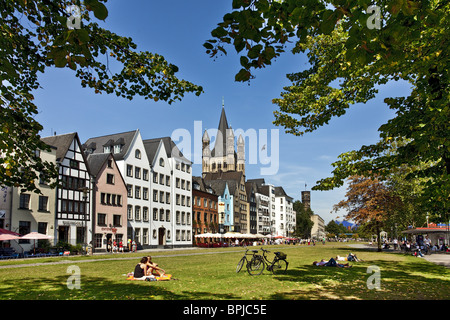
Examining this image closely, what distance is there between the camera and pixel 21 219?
36000mm

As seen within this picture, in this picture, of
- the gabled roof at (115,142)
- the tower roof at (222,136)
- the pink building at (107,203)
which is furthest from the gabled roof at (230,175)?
the pink building at (107,203)

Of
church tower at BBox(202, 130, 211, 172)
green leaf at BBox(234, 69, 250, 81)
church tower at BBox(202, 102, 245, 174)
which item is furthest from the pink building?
church tower at BBox(202, 130, 211, 172)

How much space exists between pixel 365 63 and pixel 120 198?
160 feet

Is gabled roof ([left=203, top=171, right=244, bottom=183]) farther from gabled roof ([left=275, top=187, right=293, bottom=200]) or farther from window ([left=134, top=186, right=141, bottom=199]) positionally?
window ([left=134, top=186, right=141, bottom=199])

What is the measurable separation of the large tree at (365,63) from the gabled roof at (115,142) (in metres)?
41.8

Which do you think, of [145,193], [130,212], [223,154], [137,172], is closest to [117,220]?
[130,212]

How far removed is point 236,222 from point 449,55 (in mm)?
85523

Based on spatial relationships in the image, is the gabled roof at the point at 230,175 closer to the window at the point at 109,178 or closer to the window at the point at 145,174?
the window at the point at 145,174

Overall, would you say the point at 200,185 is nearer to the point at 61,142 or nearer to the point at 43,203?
the point at 61,142

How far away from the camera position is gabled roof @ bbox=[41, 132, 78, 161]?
41969mm

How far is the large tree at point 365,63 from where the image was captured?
4.61 m

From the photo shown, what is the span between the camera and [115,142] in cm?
5462

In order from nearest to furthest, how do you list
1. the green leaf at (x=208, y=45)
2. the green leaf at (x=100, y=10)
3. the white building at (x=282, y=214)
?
the green leaf at (x=100, y=10)
the green leaf at (x=208, y=45)
the white building at (x=282, y=214)
